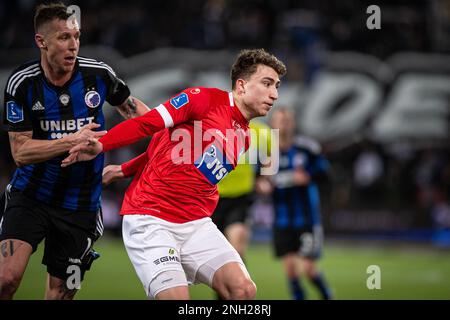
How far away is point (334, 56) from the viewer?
690 inches

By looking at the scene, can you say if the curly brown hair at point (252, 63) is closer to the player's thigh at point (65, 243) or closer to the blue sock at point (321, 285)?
the player's thigh at point (65, 243)

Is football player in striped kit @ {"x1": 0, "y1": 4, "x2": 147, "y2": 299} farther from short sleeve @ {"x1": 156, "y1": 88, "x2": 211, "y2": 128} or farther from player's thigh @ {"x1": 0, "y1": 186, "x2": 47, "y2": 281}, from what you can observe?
short sleeve @ {"x1": 156, "y1": 88, "x2": 211, "y2": 128}

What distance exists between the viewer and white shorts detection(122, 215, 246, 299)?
5.13 m

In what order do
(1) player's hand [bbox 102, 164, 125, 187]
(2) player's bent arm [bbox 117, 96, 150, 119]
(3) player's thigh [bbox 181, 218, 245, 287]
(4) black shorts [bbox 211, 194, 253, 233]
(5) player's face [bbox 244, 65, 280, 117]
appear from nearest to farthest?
(3) player's thigh [bbox 181, 218, 245, 287]
(5) player's face [bbox 244, 65, 280, 117]
(1) player's hand [bbox 102, 164, 125, 187]
(2) player's bent arm [bbox 117, 96, 150, 119]
(4) black shorts [bbox 211, 194, 253, 233]

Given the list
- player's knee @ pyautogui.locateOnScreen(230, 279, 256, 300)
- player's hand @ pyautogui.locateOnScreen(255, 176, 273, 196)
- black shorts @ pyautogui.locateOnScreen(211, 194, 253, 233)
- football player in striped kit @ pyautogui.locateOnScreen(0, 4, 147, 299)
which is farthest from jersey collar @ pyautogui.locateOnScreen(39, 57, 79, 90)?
player's hand @ pyautogui.locateOnScreen(255, 176, 273, 196)

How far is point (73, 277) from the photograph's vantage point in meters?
5.92

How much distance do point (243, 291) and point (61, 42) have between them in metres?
2.25

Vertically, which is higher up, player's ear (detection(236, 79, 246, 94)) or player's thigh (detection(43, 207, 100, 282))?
player's ear (detection(236, 79, 246, 94))

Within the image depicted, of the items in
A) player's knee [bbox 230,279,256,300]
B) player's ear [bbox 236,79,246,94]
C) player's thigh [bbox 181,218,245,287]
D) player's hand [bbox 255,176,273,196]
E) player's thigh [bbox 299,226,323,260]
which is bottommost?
player's thigh [bbox 299,226,323,260]

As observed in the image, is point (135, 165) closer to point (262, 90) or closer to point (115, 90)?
point (115, 90)

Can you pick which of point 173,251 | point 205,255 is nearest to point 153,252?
point 173,251

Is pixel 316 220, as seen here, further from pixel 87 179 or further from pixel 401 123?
pixel 401 123

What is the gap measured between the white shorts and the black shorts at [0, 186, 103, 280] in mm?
665

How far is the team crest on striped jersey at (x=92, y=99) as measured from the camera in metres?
5.81
